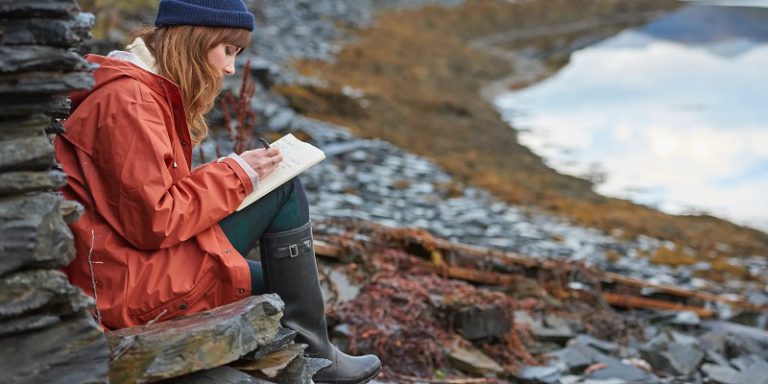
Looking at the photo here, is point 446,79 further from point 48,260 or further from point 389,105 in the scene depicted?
point 48,260

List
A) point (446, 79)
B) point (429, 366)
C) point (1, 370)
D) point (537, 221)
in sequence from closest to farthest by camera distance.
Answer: point (1, 370) < point (429, 366) < point (537, 221) < point (446, 79)

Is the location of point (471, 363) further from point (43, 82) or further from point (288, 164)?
point (43, 82)

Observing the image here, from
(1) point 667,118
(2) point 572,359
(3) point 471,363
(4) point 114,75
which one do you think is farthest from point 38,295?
(1) point 667,118

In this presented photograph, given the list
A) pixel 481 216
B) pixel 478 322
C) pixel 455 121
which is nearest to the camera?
pixel 478 322

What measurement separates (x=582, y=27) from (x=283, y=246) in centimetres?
4547

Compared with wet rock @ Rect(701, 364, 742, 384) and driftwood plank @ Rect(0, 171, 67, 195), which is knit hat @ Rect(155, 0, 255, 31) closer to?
driftwood plank @ Rect(0, 171, 67, 195)

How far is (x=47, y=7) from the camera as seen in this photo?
343 centimetres

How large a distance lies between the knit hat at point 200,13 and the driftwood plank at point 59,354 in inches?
53.4

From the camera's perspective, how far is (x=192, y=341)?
3.90m

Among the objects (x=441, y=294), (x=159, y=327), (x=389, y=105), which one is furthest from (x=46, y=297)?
(x=389, y=105)

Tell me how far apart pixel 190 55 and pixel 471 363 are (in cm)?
320

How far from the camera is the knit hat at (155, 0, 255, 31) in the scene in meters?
4.21

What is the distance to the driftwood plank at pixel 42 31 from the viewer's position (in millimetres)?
3416

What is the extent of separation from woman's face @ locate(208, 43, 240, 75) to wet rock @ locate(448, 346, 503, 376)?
9.71 ft
